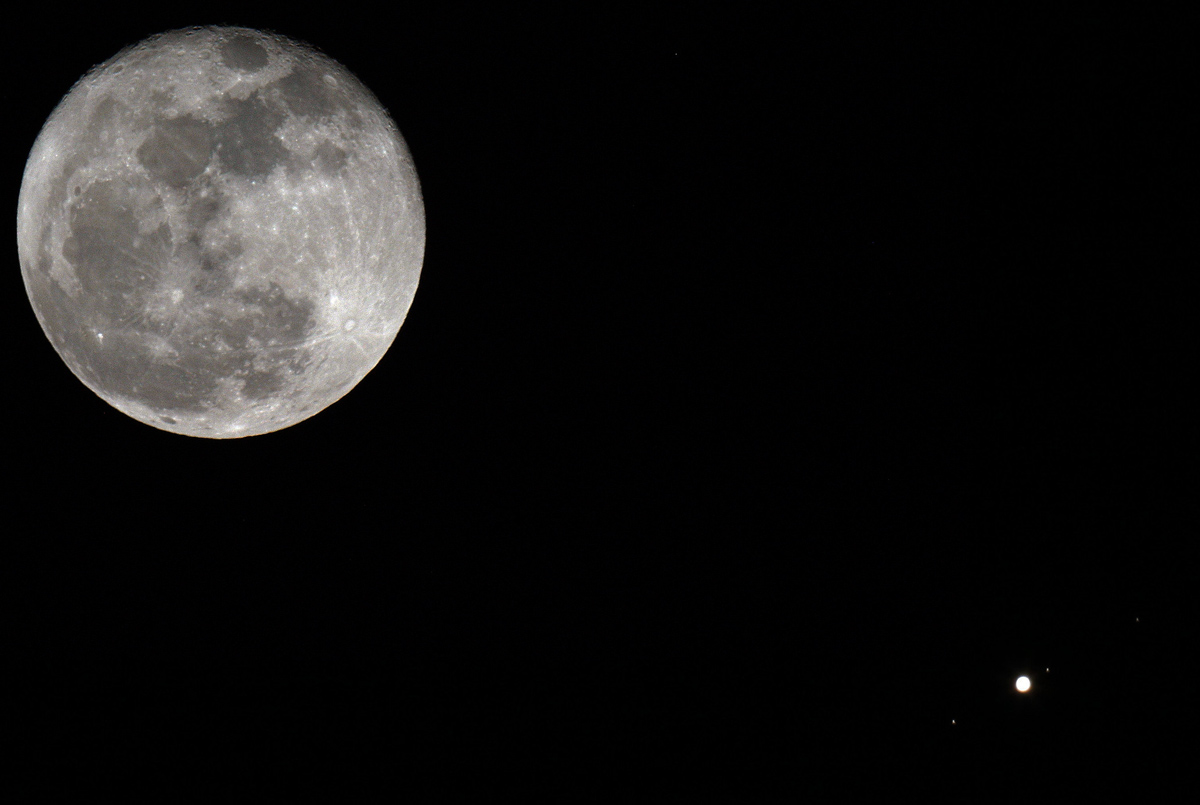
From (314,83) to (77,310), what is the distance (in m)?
1.67

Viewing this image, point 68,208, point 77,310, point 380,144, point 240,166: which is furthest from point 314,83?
point 77,310

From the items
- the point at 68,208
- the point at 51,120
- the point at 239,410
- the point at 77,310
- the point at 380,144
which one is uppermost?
the point at 51,120

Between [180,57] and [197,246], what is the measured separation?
1045mm

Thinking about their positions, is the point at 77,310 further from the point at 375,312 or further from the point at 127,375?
the point at 375,312

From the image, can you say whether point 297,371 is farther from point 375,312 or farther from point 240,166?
point 240,166

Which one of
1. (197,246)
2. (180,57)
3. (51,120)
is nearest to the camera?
(197,246)

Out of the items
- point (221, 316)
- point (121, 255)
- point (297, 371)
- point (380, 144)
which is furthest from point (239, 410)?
point (380, 144)

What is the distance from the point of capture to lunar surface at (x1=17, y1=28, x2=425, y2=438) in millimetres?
3537

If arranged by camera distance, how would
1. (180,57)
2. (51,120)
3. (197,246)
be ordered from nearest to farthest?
(197,246) < (180,57) < (51,120)

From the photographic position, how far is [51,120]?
403 cm

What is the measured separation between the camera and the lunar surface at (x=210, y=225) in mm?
3537

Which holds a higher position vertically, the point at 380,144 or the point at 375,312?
the point at 380,144

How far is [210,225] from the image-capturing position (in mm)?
3529

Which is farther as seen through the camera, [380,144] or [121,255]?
[380,144]
